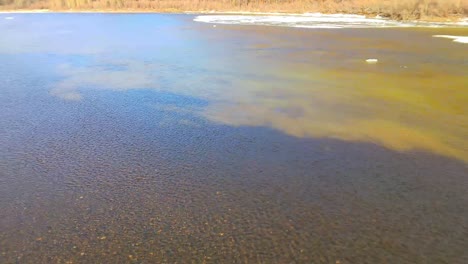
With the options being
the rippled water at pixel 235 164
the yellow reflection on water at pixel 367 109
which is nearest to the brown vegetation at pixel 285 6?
the rippled water at pixel 235 164

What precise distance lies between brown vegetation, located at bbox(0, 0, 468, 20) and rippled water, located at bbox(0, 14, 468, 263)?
18.6 metres

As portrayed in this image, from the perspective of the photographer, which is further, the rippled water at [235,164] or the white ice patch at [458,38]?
the white ice patch at [458,38]

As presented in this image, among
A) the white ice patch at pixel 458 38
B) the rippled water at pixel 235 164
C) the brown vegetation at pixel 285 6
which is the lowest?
the rippled water at pixel 235 164

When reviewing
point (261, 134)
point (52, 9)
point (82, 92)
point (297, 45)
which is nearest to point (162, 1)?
point (52, 9)

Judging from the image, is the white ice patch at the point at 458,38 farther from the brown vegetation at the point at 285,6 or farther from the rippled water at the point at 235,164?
the brown vegetation at the point at 285,6

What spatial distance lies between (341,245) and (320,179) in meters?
1.52

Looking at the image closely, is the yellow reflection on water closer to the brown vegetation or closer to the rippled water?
the rippled water

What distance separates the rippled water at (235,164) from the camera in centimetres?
453

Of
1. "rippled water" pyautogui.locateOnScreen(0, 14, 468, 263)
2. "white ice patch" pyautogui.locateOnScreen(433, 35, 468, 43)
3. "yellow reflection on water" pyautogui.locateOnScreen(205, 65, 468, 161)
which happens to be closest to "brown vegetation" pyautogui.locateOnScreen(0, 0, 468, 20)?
"white ice patch" pyautogui.locateOnScreen(433, 35, 468, 43)

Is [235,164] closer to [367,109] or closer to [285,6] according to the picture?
[367,109]

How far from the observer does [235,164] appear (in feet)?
21.0

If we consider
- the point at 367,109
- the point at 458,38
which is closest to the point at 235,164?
the point at 367,109

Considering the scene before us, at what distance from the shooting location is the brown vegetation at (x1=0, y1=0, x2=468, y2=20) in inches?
1159

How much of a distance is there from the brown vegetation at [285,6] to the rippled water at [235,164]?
1860 cm
